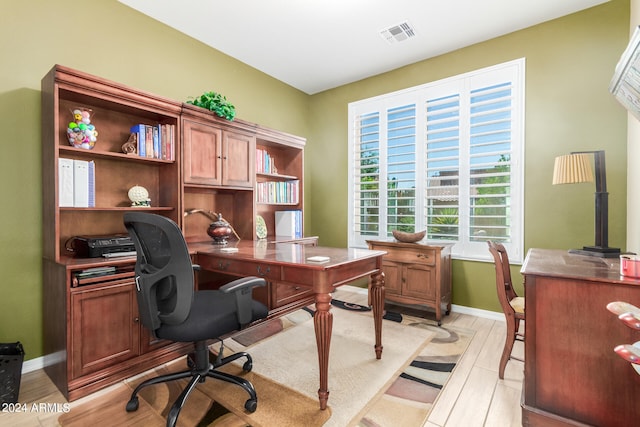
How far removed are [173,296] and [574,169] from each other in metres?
2.92

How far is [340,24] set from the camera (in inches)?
119

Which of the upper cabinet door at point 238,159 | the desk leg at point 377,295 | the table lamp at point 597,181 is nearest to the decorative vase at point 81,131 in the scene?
the upper cabinet door at point 238,159

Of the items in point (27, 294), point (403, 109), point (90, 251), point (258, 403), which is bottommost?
point (258, 403)

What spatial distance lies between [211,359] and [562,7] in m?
4.36

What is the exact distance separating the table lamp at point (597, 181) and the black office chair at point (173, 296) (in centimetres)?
239

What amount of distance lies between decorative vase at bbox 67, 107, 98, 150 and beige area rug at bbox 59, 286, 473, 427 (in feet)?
5.75

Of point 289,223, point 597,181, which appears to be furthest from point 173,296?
point 597,181

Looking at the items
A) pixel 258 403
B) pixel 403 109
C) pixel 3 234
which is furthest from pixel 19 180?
pixel 403 109

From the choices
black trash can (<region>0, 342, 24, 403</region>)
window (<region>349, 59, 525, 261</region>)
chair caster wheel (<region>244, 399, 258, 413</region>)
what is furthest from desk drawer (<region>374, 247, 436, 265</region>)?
black trash can (<region>0, 342, 24, 403</region>)

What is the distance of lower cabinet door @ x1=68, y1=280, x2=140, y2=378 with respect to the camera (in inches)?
75.1

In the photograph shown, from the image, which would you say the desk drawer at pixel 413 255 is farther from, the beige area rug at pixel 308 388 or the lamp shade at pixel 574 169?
the lamp shade at pixel 574 169

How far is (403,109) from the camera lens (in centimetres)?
385

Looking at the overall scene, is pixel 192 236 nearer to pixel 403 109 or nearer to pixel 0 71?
pixel 0 71

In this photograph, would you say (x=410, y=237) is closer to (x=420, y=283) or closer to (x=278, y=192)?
(x=420, y=283)
